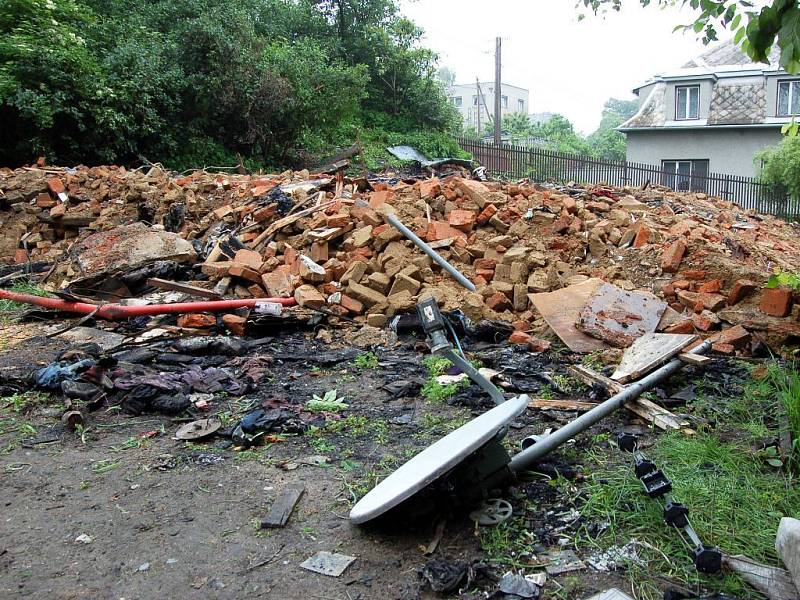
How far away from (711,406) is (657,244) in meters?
3.15

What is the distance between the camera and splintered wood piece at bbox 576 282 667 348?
523 cm

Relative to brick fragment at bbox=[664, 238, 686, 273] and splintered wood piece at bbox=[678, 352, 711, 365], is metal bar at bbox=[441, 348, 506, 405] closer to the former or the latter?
splintered wood piece at bbox=[678, 352, 711, 365]

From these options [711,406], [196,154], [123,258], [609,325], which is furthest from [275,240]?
[196,154]

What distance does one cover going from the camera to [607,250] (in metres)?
6.79

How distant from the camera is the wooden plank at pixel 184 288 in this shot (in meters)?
6.62

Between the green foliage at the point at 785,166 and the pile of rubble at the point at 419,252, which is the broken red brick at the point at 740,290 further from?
the green foliage at the point at 785,166

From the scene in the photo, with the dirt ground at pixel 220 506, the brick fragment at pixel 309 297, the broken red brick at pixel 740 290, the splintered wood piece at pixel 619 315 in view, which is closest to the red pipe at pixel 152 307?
the brick fragment at pixel 309 297

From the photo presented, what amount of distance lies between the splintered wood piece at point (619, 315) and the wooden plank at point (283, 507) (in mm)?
3097

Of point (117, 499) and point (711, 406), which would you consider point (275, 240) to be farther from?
point (711, 406)

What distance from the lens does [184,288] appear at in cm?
670

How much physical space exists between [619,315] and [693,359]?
1228 mm

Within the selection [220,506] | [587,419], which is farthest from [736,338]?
[220,506]

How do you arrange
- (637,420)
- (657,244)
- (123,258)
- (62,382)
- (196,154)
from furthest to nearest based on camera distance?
1. (196,154)
2. (123,258)
3. (657,244)
4. (62,382)
5. (637,420)

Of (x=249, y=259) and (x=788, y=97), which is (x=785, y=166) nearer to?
(x=788, y=97)
